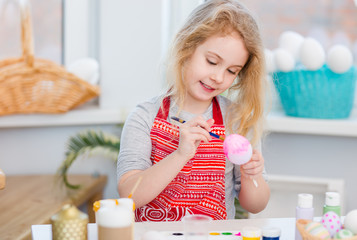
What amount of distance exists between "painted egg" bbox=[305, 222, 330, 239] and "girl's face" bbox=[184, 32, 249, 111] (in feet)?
1.77

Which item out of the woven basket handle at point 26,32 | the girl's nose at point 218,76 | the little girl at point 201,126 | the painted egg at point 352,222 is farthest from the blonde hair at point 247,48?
the woven basket handle at point 26,32

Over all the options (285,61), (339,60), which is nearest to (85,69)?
(285,61)

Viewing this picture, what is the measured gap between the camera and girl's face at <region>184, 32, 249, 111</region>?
150cm

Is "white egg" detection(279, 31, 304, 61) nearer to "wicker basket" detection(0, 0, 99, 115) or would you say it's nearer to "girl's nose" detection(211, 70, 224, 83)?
"wicker basket" detection(0, 0, 99, 115)

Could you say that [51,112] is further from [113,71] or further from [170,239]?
[170,239]

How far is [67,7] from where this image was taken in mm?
2557

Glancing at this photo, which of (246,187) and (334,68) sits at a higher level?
(334,68)

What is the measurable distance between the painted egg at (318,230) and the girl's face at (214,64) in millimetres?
540

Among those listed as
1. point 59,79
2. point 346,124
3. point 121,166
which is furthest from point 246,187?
point 59,79

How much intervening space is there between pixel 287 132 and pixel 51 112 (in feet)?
3.22

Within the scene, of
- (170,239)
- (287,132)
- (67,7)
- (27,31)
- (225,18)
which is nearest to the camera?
(170,239)

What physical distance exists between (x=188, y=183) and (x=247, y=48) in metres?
0.41

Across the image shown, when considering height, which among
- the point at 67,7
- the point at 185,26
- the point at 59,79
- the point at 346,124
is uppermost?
the point at 67,7

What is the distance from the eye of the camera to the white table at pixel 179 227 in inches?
48.3
